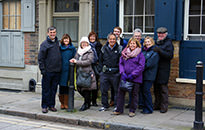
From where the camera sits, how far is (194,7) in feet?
27.8

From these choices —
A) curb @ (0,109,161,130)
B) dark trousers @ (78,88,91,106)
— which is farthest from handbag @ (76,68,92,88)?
curb @ (0,109,161,130)

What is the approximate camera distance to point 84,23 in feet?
32.2

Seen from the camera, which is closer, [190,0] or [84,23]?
[190,0]

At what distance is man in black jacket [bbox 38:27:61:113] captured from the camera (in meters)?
7.76

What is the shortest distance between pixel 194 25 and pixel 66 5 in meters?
4.02

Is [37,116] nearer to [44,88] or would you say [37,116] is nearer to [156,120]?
[44,88]

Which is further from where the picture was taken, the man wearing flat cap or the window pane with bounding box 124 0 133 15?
the window pane with bounding box 124 0 133 15

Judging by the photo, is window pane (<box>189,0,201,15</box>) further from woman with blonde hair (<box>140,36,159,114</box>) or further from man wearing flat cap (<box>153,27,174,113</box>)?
woman with blonde hair (<box>140,36,159,114</box>)

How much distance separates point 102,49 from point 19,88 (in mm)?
4430

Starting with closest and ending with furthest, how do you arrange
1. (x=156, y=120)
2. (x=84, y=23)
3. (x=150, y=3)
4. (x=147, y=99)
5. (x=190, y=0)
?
(x=156, y=120) → (x=147, y=99) → (x=190, y=0) → (x=150, y=3) → (x=84, y=23)

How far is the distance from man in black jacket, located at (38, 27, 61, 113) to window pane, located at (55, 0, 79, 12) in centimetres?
265

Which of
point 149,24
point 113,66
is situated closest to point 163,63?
point 113,66

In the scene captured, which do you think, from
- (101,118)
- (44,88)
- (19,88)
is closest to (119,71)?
(101,118)

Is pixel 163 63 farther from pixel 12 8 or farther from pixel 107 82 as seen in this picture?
pixel 12 8
